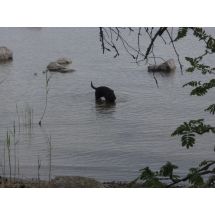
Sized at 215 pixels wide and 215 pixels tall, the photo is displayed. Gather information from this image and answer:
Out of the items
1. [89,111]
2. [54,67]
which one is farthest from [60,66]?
[89,111]

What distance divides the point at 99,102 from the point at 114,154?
212 inches

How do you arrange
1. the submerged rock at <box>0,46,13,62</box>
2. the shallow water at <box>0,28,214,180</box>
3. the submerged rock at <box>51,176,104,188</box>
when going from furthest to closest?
the submerged rock at <box>0,46,13,62</box> < the shallow water at <box>0,28,214,180</box> < the submerged rock at <box>51,176,104,188</box>

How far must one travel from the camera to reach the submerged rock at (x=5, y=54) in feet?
54.1

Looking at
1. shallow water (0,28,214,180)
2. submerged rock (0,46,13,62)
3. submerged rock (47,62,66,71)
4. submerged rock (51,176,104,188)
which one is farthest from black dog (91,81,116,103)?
submerged rock (51,176,104,188)

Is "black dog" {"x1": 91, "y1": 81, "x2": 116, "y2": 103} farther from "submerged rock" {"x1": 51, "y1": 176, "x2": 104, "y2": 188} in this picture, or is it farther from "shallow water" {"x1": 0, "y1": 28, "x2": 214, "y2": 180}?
"submerged rock" {"x1": 51, "y1": 176, "x2": 104, "y2": 188}

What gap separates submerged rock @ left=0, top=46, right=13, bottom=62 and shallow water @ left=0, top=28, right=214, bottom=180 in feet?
0.76

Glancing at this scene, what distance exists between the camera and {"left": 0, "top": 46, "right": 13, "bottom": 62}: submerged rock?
16491mm

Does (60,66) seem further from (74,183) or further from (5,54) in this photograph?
(74,183)

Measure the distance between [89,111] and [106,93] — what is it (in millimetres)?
808

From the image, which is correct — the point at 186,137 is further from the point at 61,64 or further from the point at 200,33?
the point at 61,64

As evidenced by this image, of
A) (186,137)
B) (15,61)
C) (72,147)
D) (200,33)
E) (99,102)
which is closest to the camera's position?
(186,137)

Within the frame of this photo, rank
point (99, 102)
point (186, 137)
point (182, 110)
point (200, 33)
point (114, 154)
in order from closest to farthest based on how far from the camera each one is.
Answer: point (186, 137) → point (200, 33) → point (114, 154) → point (182, 110) → point (99, 102)

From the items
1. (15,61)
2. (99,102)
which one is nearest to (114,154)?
(99,102)

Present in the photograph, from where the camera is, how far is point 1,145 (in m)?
11.5
